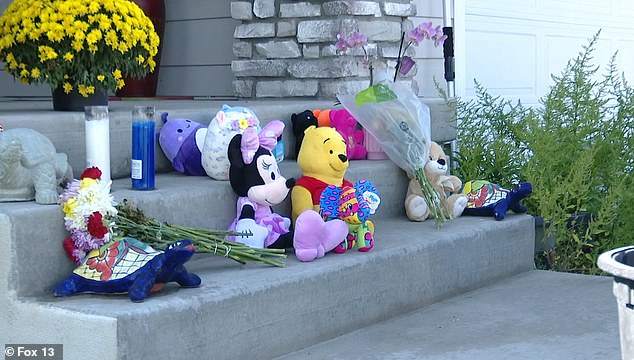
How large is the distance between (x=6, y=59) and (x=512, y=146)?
240cm

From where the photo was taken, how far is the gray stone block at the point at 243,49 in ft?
16.6

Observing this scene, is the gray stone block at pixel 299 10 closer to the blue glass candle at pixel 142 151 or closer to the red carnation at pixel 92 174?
the blue glass candle at pixel 142 151

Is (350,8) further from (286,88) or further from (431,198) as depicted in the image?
(431,198)

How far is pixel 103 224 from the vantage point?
2.60 metres

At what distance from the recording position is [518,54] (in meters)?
6.02

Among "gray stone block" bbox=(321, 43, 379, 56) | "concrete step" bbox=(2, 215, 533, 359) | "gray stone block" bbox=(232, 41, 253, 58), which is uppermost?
"gray stone block" bbox=(232, 41, 253, 58)

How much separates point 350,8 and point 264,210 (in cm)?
175

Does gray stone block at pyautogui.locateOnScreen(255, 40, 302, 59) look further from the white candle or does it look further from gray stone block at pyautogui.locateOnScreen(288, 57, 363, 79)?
the white candle

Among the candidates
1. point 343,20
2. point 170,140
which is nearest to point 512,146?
point 343,20

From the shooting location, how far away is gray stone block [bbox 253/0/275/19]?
4922 millimetres

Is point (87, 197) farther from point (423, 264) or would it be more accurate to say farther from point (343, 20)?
point (343, 20)

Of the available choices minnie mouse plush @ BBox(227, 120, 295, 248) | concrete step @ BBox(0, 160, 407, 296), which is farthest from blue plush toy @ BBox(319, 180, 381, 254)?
concrete step @ BBox(0, 160, 407, 296)

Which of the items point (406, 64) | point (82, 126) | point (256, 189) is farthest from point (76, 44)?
point (406, 64)

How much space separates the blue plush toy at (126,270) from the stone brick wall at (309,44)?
2.25 meters
